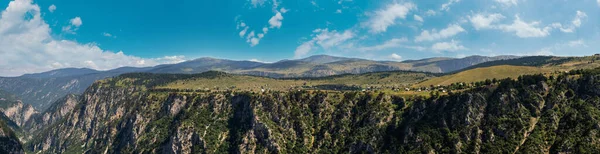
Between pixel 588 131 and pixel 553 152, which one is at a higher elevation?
pixel 588 131

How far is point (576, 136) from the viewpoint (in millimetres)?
199750

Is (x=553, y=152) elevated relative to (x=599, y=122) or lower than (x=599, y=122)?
lower

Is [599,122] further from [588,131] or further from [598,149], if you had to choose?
[598,149]

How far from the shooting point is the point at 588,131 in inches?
7766

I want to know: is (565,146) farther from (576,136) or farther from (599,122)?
(599,122)

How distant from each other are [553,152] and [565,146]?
23.1 feet

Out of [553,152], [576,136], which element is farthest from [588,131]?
[553,152]

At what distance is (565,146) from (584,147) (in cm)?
841

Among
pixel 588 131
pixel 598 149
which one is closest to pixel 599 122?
pixel 588 131

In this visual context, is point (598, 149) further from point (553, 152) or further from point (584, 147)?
point (553, 152)

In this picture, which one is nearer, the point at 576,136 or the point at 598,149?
the point at 598,149

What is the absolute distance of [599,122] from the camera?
198 metres

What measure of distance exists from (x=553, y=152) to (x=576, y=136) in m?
16.0

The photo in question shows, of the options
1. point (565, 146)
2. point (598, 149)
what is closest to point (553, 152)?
point (565, 146)
